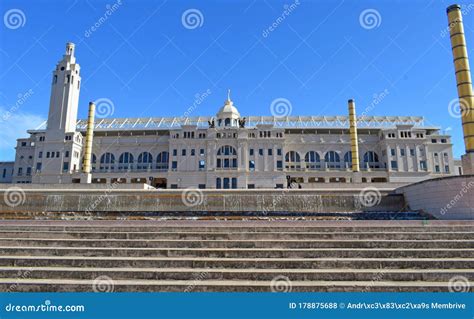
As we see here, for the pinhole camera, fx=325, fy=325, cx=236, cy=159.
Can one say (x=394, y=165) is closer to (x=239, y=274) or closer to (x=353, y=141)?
(x=353, y=141)

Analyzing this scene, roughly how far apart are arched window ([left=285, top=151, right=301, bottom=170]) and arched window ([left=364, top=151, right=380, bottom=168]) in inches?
487

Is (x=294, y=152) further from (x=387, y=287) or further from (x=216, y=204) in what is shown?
(x=387, y=287)

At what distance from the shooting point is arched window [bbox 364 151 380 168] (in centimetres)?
5963

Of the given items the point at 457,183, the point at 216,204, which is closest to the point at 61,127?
the point at 216,204

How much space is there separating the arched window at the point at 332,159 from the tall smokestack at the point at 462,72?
36.1 meters

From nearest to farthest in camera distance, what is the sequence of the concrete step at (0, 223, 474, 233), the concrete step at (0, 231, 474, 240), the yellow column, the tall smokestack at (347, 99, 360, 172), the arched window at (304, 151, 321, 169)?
the concrete step at (0, 231, 474, 240), the concrete step at (0, 223, 474, 233), the yellow column, the tall smokestack at (347, 99, 360, 172), the arched window at (304, 151, 321, 169)

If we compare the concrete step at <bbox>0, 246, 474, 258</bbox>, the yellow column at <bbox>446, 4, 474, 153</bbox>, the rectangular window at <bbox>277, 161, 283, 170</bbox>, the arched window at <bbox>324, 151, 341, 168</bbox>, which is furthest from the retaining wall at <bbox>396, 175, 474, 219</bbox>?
the arched window at <bbox>324, 151, 341, 168</bbox>

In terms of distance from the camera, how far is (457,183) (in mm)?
17609

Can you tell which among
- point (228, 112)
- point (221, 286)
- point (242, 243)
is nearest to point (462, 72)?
point (242, 243)

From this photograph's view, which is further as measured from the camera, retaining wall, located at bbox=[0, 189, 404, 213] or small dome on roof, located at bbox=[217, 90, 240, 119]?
small dome on roof, located at bbox=[217, 90, 240, 119]

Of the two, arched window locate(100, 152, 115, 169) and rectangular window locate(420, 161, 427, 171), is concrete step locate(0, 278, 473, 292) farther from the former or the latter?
rectangular window locate(420, 161, 427, 171)

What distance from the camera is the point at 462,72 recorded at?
2391 centimetres

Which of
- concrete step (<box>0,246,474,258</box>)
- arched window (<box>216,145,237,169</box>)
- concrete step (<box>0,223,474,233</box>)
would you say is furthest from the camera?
arched window (<box>216,145,237,169</box>)

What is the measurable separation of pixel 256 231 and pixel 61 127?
6004 centimetres
